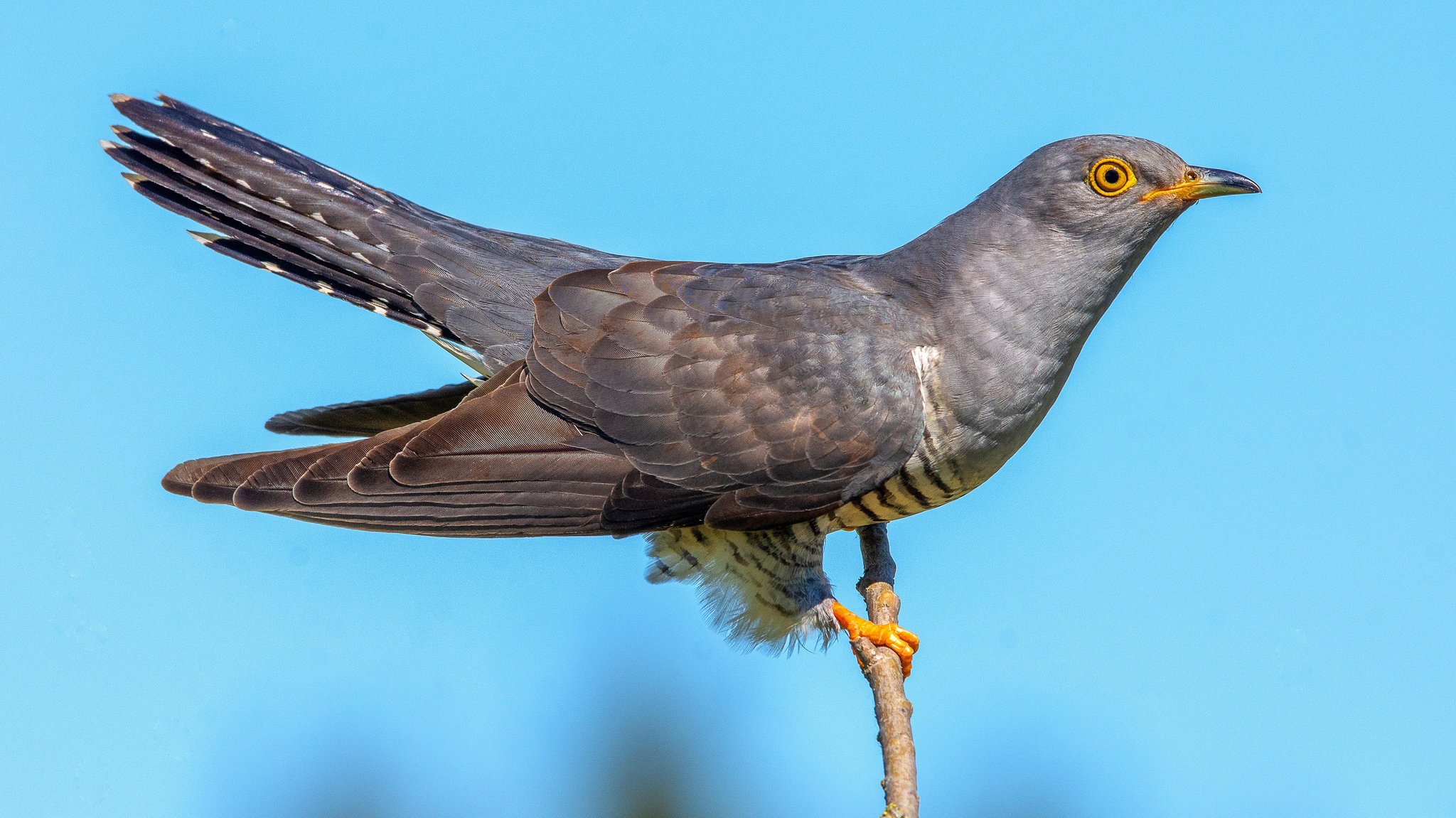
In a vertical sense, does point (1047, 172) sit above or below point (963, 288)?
above

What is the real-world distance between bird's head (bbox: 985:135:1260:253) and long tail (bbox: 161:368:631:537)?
160 centimetres

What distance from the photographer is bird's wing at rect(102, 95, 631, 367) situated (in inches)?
163

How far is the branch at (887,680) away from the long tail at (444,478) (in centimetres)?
98

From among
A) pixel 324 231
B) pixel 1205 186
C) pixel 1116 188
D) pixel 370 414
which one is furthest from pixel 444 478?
pixel 1205 186

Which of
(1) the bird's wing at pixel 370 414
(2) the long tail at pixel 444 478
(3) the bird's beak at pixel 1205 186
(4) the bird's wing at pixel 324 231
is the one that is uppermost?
(4) the bird's wing at pixel 324 231

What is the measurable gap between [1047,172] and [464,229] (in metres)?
2.13

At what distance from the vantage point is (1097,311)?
3.79 meters

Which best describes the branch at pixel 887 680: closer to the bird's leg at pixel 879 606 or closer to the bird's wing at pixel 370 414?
the bird's leg at pixel 879 606

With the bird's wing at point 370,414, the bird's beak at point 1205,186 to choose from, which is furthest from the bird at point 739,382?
the bird's wing at point 370,414

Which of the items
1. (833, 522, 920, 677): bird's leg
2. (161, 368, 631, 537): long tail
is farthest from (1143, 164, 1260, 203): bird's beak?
(161, 368, 631, 537): long tail

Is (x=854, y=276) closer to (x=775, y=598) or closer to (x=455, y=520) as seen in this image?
(x=775, y=598)

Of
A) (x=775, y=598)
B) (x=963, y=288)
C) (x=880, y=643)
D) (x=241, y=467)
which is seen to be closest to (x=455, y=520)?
(x=241, y=467)

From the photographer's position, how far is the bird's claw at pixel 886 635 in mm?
3830

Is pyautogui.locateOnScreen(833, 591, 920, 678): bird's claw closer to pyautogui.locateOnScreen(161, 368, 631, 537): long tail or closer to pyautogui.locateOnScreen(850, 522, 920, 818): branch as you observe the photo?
pyautogui.locateOnScreen(850, 522, 920, 818): branch
